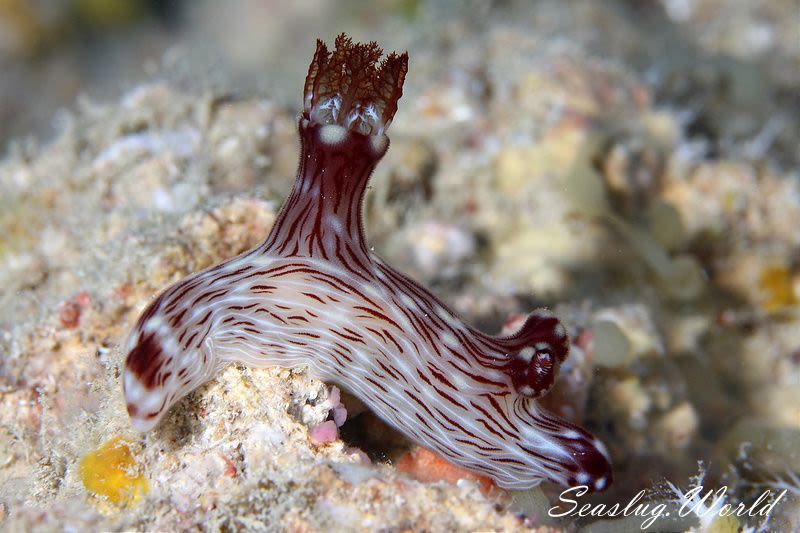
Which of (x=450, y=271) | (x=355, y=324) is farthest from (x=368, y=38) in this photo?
(x=355, y=324)

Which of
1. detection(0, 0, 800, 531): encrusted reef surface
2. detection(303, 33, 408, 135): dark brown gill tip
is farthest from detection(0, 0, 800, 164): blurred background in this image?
detection(303, 33, 408, 135): dark brown gill tip

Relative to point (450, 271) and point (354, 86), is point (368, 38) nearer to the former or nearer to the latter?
point (450, 271)

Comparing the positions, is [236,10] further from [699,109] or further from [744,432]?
[744,432]

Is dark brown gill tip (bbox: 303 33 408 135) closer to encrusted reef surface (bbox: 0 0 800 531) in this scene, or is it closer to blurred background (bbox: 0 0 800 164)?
encrusted reef surface (bbox: 0 0 800 531)

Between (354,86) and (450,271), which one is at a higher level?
(354,86)

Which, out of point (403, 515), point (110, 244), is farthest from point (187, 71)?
point (403, 515)

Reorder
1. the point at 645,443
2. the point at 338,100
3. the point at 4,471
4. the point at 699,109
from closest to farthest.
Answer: the point at 338,100, the point at 4,471, the point at 645,443, the point at 699,109

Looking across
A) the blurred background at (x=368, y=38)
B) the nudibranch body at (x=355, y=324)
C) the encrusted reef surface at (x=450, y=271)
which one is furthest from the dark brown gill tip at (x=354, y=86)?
the blurred background at (x=368, y=38)
